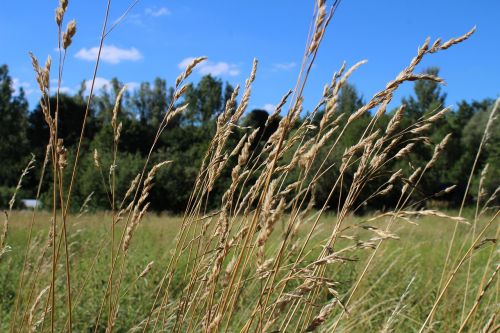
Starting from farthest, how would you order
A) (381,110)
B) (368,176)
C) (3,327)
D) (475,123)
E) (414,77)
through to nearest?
(475,123) → (3,327) → (381,110) → (368,176) → (414,77)

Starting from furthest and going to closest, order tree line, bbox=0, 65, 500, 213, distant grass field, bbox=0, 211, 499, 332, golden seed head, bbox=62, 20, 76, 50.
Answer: tree line, bbox=0, 65, 500, 213 < distant grass field, bbox=0, 211, 499, 332 < golden seed head, bbox=62, 20, 76, 50

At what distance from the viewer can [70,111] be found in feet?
128

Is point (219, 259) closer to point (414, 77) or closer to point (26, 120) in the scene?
point (414, 77)

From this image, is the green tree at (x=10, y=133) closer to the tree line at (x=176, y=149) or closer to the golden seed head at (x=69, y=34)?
the tree line at (x=176, y=149)

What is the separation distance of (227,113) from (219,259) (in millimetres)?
458

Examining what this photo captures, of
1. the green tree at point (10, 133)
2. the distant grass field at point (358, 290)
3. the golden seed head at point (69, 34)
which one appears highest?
the green tree at point (10, 133)

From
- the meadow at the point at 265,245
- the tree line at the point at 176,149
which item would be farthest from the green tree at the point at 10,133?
the meadow at the point at 265,245

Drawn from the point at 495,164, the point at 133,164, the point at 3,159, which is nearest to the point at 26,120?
the point at 3,159

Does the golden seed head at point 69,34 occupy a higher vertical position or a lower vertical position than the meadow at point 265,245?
higher

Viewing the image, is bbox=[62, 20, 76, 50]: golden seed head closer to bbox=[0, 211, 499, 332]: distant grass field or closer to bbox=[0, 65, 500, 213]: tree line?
bbox=[0, 211, 499, 332]: distant grass field

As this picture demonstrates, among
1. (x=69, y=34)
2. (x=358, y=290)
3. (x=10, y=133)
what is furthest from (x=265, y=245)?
(x=10, y=133)

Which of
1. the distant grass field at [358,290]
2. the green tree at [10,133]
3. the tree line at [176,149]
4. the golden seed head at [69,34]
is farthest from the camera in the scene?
the green tree at [10,133]

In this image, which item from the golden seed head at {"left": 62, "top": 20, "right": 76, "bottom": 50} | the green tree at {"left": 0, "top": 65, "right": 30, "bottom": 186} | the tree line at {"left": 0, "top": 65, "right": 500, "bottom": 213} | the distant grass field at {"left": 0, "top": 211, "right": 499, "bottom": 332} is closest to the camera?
the golden seed head at {"left": 62, "top": 20, "right": 76, "bottom": 50}

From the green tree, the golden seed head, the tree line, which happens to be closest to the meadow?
the golden seed head
